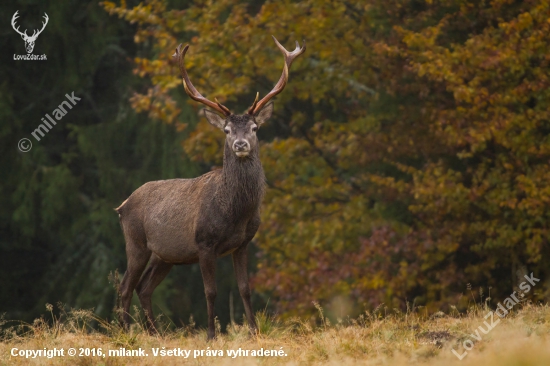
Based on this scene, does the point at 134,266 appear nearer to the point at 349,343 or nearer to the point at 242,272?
the point at 242,272

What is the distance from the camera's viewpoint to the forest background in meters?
13.7

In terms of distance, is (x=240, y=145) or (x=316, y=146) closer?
(x=240, y=145)

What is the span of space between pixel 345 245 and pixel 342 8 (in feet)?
13.7

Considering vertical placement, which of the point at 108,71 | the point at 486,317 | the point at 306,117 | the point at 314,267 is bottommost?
the point at 314,267

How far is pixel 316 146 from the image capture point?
1673 cm

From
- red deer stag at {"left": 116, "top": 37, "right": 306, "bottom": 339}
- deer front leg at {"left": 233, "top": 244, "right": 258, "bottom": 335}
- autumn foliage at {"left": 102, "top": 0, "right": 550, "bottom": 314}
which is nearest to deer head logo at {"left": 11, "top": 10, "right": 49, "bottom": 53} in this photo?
autumn foliage at {"left": 102, "top": 0, "right": 550, "bottom": 314}

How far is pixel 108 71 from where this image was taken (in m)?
22.9

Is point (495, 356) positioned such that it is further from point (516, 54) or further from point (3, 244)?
point (3, 244)

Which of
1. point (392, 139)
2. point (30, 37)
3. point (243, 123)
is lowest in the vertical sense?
point (392, 139)

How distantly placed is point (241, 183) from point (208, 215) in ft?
1.55

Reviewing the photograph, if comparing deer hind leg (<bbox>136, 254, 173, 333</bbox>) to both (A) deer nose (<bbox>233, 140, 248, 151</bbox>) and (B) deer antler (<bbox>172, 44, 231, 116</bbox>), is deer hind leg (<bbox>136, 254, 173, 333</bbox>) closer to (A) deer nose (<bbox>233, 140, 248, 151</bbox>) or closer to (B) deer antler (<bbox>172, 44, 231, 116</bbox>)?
(B) deer antler (<bbox>172, 44, 231, 116</bbox>)

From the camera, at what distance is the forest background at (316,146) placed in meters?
13.7

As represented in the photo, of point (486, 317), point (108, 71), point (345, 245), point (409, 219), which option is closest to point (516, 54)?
point (409, 219)

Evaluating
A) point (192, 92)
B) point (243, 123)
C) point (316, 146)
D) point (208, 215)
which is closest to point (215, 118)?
point (192, 92)
